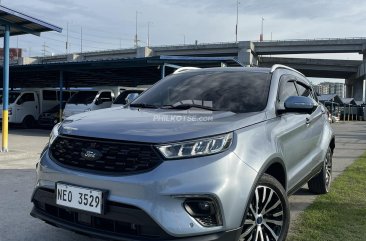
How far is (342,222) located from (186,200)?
277 centimetres

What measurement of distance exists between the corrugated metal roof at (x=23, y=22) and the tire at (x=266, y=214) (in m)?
8.97

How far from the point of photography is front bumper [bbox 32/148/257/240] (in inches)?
115

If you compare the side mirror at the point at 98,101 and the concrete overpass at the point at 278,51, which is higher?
the concrete overpass at the point at 278,51

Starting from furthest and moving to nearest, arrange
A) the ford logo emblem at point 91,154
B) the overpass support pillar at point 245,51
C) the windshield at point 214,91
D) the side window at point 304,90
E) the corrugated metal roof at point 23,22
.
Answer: the overpass support pillar at point 245,51 < the corrugated metal roof at point 23,22 < the side window at point 304,90 < the windshield at point 214,91 < the ford logo emblem at point 91,154

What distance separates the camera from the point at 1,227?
177 inches

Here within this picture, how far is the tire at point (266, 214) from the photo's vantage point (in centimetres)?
338

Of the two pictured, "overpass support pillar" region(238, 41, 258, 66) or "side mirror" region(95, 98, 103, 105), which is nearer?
"side mirror" region(95, 98, 103, 105)

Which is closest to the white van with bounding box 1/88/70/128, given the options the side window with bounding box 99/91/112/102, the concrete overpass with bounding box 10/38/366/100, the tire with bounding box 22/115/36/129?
the tire with bounding box 22/115/36/129

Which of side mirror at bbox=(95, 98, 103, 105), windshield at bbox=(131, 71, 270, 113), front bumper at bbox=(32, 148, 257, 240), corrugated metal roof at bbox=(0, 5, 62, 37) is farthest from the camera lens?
side mirror at bbox=(95, 98, 103, 105)

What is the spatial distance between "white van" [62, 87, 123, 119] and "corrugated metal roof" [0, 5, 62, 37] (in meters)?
6.08

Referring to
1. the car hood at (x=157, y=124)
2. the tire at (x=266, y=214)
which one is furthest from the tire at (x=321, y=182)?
the car hood at (x=157, y=124)

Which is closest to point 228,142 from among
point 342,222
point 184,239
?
point 184,239

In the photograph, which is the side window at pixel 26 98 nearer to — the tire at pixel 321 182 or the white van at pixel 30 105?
the white van at pixel 30 105

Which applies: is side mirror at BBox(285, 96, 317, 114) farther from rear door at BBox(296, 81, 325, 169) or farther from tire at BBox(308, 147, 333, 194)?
tire at BBox(308, 147, 333, 194)
